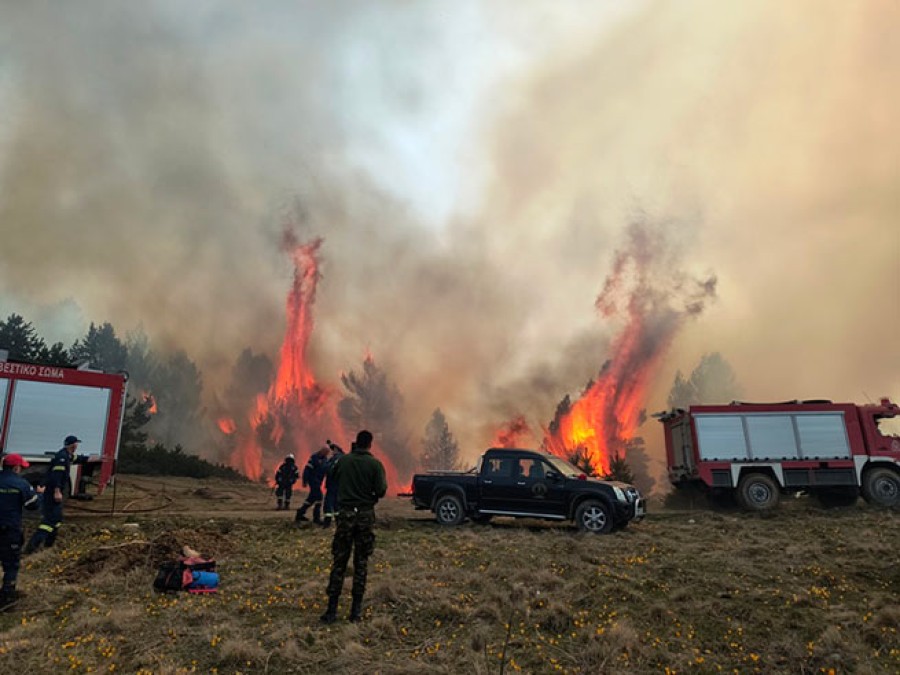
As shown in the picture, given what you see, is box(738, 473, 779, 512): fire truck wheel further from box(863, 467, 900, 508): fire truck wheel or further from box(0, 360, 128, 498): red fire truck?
box(0, 360, 128, 498): red fire truck

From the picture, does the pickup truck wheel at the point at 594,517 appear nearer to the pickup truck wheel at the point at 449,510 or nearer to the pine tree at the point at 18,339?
the pickup truck wheel at the point at 449,510

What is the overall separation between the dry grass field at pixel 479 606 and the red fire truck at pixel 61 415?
3988 millimetres

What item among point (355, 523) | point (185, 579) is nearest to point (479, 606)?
point (355, 523)

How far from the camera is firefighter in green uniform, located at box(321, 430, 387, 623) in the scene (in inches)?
285

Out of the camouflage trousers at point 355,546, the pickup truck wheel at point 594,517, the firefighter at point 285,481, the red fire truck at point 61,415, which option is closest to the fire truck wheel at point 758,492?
the pickup truck wheel at point 594,517

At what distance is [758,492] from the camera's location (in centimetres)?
1812

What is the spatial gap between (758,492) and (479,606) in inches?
561

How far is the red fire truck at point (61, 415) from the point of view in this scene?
15.4 m

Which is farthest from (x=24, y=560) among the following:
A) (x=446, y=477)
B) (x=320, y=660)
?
(x=446, y=477)

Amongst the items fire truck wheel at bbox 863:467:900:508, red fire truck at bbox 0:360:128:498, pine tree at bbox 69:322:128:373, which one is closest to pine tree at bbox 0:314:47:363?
pine tree at bbox 69:322:128:373

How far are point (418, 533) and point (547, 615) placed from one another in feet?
21.2

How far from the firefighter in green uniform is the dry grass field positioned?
0.37 meters

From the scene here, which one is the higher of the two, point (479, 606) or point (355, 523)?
point (355, 523)

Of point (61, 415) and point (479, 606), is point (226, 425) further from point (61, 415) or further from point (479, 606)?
point (479, 606)
